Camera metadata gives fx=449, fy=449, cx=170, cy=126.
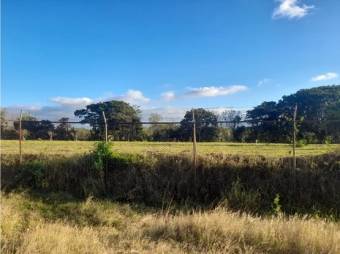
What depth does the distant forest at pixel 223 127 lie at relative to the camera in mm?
17969

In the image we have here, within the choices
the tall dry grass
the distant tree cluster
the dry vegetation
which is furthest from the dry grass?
the distant tree cluster

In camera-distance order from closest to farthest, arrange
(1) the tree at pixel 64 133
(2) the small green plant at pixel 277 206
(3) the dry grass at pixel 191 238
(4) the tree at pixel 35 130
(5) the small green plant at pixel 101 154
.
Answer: (3) the dry grass at pixel 191 238, (2) the small green plant at pixel 277 206, (5) the small green plant at pixel 101 154, (4) the tree at pixel 35 130, (1) the tree at pixel 64 133

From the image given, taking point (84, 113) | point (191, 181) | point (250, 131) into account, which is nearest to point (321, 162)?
point (191, 181)

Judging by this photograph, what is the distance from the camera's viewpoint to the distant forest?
1797cm

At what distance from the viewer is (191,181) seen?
14.4 metres

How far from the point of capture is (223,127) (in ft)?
69.9

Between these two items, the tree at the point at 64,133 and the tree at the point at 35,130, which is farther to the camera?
the tree at the point at 64,133

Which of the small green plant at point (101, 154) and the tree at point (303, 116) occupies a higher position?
the tree at point (303, 116)

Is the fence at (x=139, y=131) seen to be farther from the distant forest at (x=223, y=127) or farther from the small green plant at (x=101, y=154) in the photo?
the small green plant at (x=101, y=154)

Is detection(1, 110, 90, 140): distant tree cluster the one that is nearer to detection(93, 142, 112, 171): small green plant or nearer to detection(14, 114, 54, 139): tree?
detection(14, 114, 54, 139): tree

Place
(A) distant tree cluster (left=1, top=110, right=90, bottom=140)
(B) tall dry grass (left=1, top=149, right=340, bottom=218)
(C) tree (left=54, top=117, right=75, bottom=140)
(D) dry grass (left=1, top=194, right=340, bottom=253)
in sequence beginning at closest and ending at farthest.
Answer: (D) dry grass (left=1, top=194, right=340, bottom=253)
(B) tall dry grass (left=1, top=149, right=340, bottom=218)
(A) distant tree cluster (left=1, top=110, right=90, bottom=140)
(C) tree (left=54, top=117, right=75, bottom=140)

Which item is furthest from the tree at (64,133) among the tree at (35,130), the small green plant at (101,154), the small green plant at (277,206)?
the small green plant at (277,206)

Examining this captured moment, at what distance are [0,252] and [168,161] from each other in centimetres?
931

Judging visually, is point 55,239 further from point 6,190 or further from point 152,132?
point 152,132
